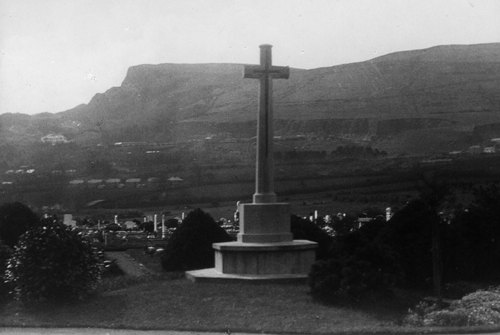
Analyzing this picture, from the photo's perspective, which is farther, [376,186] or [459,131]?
Result: [459,131]

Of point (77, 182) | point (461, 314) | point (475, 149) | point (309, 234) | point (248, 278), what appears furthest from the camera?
point (475, 149)

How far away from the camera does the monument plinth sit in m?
18.7

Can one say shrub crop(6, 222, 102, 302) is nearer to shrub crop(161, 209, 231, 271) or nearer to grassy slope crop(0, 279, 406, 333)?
grassy slope crop(0, 279, 406, 333)

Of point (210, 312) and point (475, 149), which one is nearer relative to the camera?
point (210, 312)

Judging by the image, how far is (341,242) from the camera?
17.4m

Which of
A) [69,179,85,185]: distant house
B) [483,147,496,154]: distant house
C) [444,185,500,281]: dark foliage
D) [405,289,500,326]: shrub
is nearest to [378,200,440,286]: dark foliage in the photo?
[444,185,500,281]: dark foliage

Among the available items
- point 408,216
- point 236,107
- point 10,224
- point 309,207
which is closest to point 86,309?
point 408,216

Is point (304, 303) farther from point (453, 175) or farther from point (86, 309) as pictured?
point (453, 175)

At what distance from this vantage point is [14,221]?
2888 cm

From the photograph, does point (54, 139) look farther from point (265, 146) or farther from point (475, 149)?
point (265, 146)

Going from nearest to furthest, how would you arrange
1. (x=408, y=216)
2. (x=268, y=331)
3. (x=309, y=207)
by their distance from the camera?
(x=268, y=331) < (x=408, y=216) < (x=309, y=207)

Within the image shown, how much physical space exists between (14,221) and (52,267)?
12959 millimetres

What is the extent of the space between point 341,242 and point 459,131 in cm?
5815

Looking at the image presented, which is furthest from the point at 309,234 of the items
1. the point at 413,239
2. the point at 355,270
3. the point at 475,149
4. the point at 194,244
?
the point at 475,149
